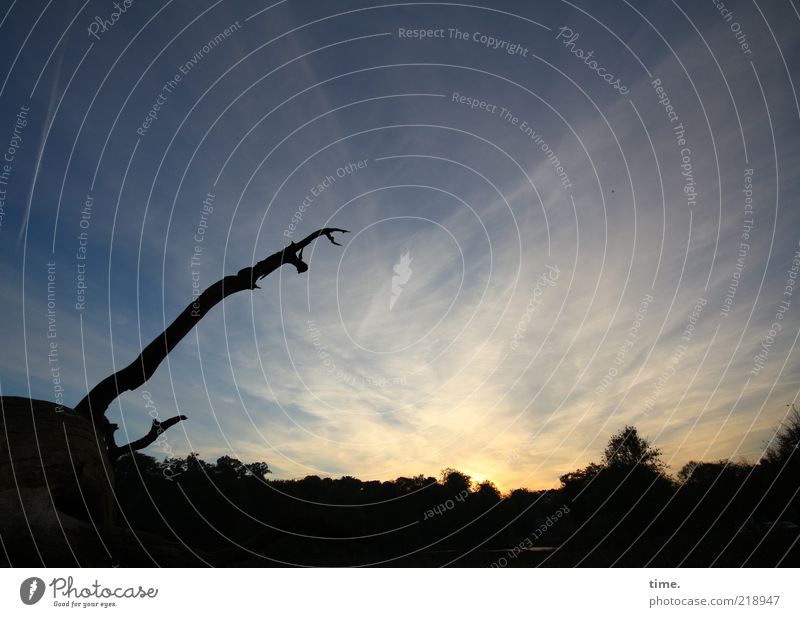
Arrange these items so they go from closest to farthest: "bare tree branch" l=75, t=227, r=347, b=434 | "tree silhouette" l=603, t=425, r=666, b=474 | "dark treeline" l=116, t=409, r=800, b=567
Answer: "bare tree branch" l=75, t=227, r=347, b=434
"dark treeline" l=116, t=409, r=800, b=567
"tree silhouette" l=603, t=425, r=666, b=474

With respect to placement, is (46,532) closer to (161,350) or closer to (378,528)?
(161,350)

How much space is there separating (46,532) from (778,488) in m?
48.2

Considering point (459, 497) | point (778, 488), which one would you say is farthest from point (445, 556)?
point (778, 488)

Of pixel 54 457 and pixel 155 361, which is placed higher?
pixel 155 361

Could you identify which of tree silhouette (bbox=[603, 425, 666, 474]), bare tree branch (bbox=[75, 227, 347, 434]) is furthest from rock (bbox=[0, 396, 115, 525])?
tree silhouette (bbox=[603, 425, 666, 474])

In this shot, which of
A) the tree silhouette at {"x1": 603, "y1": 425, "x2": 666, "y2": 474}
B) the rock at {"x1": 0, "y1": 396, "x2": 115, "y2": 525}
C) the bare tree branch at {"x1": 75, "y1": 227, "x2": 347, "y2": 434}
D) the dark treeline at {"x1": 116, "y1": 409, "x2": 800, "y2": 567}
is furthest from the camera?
the tree silhouette at {"x1": 603, "y1": 425, "x2": 666, "y2": 474}

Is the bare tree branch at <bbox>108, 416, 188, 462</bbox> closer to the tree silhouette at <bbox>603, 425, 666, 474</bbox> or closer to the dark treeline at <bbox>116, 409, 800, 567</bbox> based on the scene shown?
the dark treeline at <bbox>116, 409, 800, 567</bbox>

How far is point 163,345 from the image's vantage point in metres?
11.7

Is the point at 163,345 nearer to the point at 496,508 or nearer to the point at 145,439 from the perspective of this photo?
the point at 145,439

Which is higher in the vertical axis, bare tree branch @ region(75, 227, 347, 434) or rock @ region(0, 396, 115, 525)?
bare tree branch @ region(75, 227, 347, 434)

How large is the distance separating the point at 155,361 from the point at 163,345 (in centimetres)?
45

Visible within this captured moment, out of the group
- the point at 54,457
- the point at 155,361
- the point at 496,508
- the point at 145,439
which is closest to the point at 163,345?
the point at 155,361

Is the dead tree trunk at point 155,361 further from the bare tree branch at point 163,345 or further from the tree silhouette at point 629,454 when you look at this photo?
the tree silhouette at point 629,454

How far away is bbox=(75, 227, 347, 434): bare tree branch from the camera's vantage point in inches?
454
